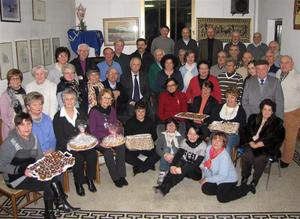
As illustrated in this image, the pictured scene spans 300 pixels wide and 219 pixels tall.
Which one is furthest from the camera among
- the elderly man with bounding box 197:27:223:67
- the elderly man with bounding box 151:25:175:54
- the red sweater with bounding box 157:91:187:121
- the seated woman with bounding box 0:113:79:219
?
the elderly man with bounding box 151:25:175:54

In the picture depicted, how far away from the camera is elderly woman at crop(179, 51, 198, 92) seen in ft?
18.5

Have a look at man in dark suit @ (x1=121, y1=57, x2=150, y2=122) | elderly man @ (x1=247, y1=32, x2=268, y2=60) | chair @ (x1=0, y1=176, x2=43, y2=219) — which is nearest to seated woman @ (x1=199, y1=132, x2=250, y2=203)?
man in dark suit @ (x1=121, y1=57, x2=150, y2=122)

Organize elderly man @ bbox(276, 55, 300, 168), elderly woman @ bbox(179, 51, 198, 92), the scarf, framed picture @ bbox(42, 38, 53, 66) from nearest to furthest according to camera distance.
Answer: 1. the scarf
2. elderly man @ bbox(276, 55, 300, 168)
3. elderly woman @ bbox(179, 51, 198, 92)
4. framed picture @ bbox(42, 38, 53, 66)

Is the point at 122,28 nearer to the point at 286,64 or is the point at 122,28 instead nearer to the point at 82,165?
the point at 286,64

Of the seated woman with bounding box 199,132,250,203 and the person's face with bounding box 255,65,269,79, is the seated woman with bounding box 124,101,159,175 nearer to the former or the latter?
the seated woman with bounding box 199,132,250,203

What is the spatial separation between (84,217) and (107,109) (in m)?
1.39

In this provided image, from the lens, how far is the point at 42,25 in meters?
6.61

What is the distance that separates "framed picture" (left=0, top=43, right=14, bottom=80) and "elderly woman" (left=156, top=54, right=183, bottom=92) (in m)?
2.23

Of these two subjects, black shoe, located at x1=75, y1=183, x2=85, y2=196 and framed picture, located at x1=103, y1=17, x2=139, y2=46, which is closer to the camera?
black shoe, located at x1=75, y1=183, x2=85, y2=196

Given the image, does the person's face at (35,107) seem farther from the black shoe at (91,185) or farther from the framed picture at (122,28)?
the framed picture at (122,28)

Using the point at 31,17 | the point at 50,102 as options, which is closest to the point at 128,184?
the point at 50,102

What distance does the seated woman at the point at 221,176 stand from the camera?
157 inches

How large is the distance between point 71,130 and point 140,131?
3.57 feet

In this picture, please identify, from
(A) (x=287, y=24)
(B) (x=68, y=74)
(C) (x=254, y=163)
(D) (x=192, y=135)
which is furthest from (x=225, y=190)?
(A) (x=287, y=24)
